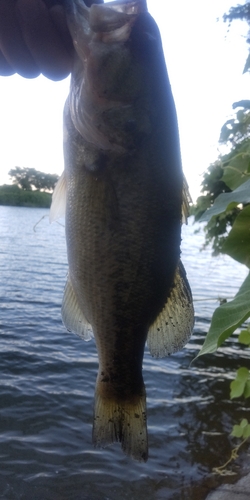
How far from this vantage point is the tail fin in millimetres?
2279

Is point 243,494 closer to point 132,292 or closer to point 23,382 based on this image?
point 132,292

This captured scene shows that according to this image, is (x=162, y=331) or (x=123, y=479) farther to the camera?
(x=123, y=479)

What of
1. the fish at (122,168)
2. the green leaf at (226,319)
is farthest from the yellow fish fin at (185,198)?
the green leaf at (226,319)

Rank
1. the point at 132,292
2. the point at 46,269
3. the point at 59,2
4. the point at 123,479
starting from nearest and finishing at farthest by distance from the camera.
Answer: the point at 59,2 → the point at 132,292 → the point at 123,479 → the point at 46,269

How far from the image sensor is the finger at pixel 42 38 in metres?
1.89

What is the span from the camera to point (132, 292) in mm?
2143

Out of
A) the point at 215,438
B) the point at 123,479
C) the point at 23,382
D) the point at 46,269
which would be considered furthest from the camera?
the point at 46,269

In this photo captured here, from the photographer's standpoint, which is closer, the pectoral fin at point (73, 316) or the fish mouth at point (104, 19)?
the fish mouth at point (104, 19)

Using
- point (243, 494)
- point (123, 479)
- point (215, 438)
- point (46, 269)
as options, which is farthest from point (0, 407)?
point (46, 269)

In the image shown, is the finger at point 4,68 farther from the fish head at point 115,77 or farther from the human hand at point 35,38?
the fish head at point 115,77

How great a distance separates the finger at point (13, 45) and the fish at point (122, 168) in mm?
200

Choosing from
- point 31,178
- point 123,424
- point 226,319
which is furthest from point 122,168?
point 31,178

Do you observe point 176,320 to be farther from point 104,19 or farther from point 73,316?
point 104,19

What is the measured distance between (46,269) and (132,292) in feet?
Result: 78.2
